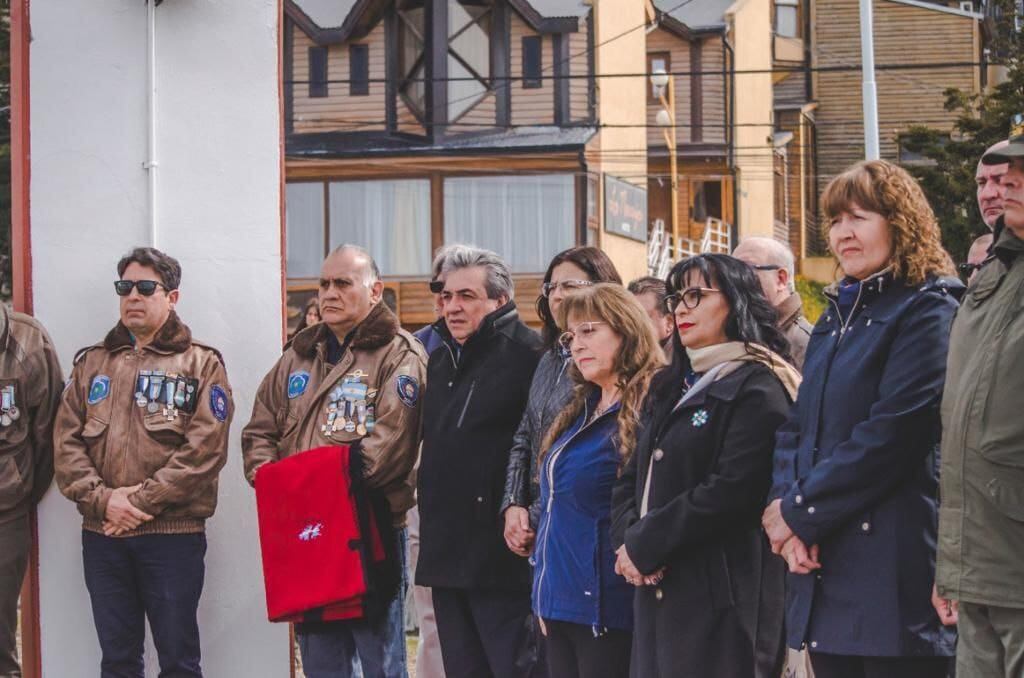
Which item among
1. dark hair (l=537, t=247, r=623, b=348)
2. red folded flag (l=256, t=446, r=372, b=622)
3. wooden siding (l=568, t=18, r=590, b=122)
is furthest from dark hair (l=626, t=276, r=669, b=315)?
wooden siding (l=568, t=18, r=590, b=122)

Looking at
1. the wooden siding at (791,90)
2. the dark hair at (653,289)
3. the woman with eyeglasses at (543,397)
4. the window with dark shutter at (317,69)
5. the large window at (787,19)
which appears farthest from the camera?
the wooden siding at (791,90)

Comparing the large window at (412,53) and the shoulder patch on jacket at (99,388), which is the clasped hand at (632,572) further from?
the large window at (412,53)

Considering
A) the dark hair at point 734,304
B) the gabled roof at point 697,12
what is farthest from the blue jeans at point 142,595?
the gabled roof at point 697,12

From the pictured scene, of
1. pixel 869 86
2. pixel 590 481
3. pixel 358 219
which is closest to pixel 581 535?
pixel 590 481

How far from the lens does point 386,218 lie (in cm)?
3091

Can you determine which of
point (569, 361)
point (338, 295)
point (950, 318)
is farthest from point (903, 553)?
point (338, 295)

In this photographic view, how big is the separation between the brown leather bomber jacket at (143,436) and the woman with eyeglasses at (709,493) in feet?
6.96

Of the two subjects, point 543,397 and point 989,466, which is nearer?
point 989,466

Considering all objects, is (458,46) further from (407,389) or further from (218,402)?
(407,389)

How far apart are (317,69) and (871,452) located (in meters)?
27.0

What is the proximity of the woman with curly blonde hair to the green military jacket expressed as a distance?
0.81ft

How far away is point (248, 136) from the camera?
23.6 feet

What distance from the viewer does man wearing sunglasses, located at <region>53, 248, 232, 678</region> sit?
6320 mm

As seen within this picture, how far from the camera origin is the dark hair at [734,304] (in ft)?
16.2
